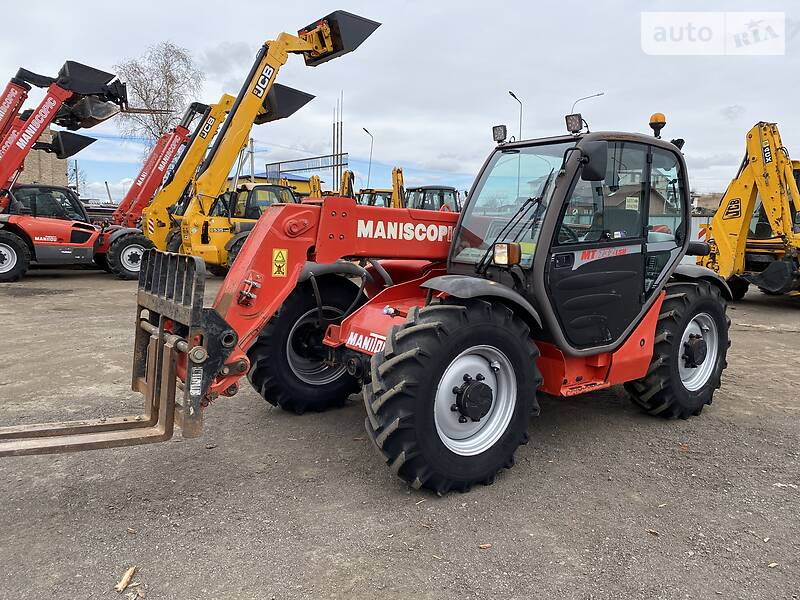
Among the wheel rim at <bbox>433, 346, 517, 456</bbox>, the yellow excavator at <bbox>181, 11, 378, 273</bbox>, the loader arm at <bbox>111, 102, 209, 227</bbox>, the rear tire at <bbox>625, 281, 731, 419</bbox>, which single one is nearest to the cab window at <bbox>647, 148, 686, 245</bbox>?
the rear tire at <bbox>625, 281, 731, 419</bbox>

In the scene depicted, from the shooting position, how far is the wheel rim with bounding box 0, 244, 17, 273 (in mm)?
12797

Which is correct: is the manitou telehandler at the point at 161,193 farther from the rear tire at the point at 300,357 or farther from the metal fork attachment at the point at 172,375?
the metal fork attachment at the point at 172,375

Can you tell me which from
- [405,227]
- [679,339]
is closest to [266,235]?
[405,227]

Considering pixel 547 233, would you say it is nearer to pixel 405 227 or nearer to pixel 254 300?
A: pixel 405 227

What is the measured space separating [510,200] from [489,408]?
1.54 meters

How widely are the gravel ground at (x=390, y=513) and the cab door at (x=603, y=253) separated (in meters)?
0.92

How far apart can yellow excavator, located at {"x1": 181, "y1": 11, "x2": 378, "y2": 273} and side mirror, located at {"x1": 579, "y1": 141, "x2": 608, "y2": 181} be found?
5756 millimetres

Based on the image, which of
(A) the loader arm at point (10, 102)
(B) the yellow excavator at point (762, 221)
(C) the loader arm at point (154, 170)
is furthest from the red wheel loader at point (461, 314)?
(A) the loader arm at point (10, 102)

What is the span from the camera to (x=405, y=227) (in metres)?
4.20

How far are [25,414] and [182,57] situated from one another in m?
25.5

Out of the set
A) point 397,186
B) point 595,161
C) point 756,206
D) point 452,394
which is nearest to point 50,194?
point 397,186

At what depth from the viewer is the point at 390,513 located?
3.35 metres

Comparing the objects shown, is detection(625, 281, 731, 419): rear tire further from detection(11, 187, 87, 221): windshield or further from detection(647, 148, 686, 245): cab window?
detection(11, 187, 87, 221): windshield

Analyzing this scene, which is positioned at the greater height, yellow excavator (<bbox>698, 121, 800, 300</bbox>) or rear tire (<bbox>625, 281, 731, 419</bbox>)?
yellow excavator (<bbox>698, 121, 800, 300</bbox>)
